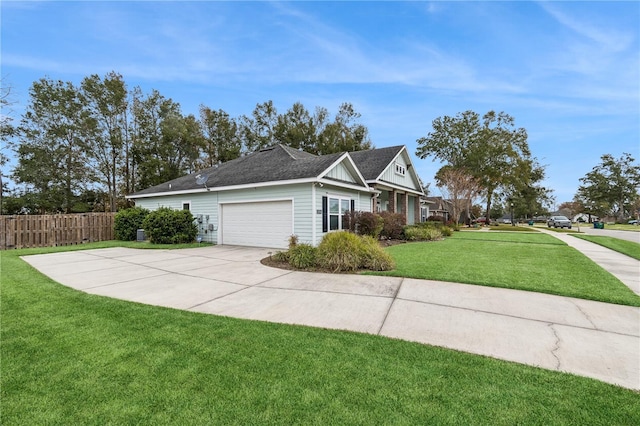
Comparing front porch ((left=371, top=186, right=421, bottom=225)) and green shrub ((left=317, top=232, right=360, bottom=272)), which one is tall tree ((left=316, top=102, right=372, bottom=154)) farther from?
green shrub ((left=317, top=232, right=360, bottom=272))

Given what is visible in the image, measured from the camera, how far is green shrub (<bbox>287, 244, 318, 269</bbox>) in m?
7.34

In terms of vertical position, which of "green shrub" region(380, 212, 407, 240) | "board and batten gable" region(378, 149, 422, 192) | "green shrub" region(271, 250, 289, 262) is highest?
"board and batten gable" region(378, 149, 422, 192)

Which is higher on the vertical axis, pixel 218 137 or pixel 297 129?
pixel 297 129

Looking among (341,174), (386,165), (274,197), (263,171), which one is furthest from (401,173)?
(274,197)

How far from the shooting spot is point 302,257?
7.45 metres

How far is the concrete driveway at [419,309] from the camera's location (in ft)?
9.85

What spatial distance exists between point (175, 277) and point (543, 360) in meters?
6.46

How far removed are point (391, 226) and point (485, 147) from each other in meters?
30.3

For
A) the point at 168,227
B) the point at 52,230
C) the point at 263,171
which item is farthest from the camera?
the point at 52,230

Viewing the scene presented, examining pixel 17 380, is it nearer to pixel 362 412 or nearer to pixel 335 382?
pixel 335 382

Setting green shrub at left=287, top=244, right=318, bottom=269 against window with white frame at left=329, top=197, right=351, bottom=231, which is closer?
green shrub at left=287, top=244, right=318, bottom=269

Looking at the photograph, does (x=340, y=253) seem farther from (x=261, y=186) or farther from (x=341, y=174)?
(x=341, y=174)

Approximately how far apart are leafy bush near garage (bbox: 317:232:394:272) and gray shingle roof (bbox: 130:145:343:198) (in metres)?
3.99

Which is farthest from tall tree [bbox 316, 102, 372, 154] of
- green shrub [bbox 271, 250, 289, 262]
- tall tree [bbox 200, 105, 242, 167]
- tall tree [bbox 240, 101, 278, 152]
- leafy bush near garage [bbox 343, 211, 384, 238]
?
green shrub [bbox 271, 250, 289, 262]
